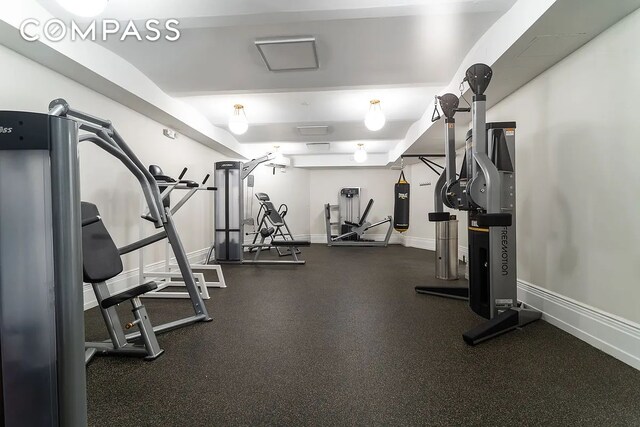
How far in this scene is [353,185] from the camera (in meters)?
8.20

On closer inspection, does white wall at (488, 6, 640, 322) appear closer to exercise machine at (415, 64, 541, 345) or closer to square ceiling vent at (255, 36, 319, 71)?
exercise machine at (415, 64, 541, 345)

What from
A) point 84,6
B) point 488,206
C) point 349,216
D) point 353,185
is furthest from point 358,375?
point 353,185

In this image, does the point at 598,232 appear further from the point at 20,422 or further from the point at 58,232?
the point at 20,422

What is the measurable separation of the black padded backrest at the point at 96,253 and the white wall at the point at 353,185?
22.0ft

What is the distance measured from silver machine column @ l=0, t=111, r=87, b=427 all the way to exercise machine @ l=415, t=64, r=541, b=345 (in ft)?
6.38

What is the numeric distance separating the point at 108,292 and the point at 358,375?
1.41m

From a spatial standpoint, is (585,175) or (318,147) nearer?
(585,175)

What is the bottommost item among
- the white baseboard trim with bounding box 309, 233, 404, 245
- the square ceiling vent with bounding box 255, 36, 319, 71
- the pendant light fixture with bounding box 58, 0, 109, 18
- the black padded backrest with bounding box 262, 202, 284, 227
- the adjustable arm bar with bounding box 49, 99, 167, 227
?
the white baseboard trim with bounding box 309, 233, 404, 245

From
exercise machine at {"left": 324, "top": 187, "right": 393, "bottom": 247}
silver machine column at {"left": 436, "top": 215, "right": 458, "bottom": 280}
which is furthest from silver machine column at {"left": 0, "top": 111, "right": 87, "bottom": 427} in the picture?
exercise machine at {"left": 324, "top": 187, "right": 393, "bottom": 247}

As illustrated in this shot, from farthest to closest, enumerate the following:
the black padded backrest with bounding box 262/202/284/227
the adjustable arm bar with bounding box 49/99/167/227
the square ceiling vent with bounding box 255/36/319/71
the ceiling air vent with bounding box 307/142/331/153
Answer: the ceiling air vent with bounding box 307/142/331/153 → the black padded backrest with bounding box 262/202/284/227 → the square ceiling vent with bounding box 255/36/319/71 → the adjustable arm bar with bounding box 49/99/167/227

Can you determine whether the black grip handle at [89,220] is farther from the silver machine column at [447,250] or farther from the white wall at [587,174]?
the silver machine column at [447,250]

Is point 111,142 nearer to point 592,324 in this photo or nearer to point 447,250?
point 592,324

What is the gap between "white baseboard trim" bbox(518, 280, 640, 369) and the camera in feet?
5.18

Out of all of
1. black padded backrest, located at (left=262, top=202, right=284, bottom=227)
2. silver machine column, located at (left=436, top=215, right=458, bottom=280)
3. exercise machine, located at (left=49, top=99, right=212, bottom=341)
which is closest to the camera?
exercise machine, located at (left=49, top=99, right=212, bottom=341)
